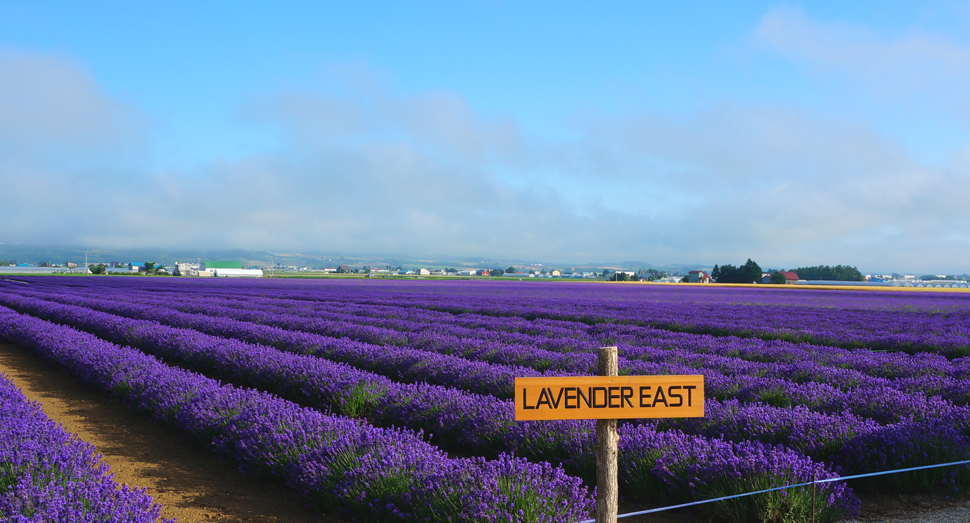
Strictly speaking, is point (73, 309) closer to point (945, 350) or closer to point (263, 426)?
point (263, 426)

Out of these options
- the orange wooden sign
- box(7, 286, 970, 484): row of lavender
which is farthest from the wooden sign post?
box(7, 286, 970, 484): row of lavender

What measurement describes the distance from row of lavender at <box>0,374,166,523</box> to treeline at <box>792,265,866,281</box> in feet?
330

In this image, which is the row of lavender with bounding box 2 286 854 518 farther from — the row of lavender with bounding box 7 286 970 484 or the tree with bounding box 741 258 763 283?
the tree with bounding box 741 258 763 283

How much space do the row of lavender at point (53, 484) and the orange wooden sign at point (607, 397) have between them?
6.39 ft

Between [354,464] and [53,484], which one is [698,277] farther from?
[53,484]

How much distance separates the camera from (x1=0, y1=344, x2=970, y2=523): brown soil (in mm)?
4023

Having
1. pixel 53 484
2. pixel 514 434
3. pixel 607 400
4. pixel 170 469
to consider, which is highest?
pixel 607 400

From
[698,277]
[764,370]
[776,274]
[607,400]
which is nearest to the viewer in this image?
[607,400]

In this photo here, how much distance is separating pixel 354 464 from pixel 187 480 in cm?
175

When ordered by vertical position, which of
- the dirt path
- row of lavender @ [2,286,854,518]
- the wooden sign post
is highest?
the wooden sign post

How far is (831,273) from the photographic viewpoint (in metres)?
92.2

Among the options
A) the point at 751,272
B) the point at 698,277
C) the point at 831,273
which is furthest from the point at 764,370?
the point at 831,273

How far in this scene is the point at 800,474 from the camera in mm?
3777

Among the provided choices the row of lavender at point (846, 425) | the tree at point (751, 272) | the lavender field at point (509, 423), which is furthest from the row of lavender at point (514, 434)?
the tree at point (751, 272)
